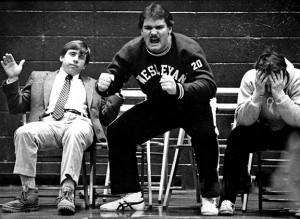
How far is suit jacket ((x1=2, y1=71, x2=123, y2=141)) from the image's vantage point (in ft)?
14.3

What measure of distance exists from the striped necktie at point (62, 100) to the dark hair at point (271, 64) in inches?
55.7

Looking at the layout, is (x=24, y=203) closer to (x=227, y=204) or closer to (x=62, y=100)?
(x=62, y=100)

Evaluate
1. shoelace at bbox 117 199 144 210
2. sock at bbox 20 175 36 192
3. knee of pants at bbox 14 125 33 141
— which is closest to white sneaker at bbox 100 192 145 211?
shoelace at bbox 117 199 144 210

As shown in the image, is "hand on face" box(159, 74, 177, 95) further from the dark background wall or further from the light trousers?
the dark background wall

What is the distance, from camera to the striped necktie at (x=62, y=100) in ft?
14.5

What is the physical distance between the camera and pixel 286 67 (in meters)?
3.94

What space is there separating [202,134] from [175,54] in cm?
54

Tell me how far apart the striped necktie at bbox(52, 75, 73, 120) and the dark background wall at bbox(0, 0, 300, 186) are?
1.30 metres

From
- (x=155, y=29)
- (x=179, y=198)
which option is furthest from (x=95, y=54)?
(x=155, y=29)

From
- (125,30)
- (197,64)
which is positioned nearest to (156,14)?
(197,64)

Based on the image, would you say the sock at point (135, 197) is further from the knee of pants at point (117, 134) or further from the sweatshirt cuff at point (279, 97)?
the sweatshirt cuff at point (279, 97)

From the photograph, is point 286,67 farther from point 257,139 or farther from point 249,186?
point 249,186

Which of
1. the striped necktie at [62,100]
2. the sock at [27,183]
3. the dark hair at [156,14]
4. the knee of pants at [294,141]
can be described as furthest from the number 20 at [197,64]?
the sock at [27,183]

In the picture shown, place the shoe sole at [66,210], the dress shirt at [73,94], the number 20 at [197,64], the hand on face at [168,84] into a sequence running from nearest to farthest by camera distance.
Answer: the hand on face at [168,84], the shoe sole at [66,210], the number 20 at [197,64], the dress shirt at [73,94]
